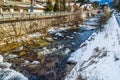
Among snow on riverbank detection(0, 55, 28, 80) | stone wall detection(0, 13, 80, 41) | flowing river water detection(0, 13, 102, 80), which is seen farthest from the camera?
stone wall detection(0, 13, 80, 41)

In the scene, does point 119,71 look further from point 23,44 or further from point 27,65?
point 23,44

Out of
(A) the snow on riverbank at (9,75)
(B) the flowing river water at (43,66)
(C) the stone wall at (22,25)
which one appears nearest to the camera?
(A) the snow on riverbank at (9,75)

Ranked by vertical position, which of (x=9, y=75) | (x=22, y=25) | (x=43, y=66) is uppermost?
(x=22, y=25)

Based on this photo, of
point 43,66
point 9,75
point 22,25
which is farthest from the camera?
point 22,25

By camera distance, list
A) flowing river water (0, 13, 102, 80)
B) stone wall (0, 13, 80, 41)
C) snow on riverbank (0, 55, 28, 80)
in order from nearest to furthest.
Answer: snow on riverbank (0, 55, 28, 80), flowing river water (0, 13, 102, 80), stone wall (0, 13, 80, 41)

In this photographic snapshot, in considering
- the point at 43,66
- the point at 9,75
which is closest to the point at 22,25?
the point at 43,66

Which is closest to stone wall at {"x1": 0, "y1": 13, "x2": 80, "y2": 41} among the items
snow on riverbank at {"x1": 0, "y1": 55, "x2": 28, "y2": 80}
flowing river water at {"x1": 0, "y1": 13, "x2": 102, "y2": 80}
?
flowing river water at {"x1": 0, "y1": 13, "x2": 102, "y2": 80}

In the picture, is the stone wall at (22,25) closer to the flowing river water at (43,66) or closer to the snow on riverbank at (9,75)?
the flowing river water at (43,66)

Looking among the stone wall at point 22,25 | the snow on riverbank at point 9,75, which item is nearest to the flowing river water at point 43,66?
the snow on riverbank at point 9,75

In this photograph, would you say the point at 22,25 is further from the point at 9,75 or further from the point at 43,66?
the point at 9,75

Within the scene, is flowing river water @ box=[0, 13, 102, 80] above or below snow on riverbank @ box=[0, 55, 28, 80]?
below

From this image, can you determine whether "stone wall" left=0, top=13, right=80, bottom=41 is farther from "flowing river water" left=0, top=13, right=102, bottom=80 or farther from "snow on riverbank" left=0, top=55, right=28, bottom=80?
"snow on riverbank" left=0, top=55, right=28, bottom=80

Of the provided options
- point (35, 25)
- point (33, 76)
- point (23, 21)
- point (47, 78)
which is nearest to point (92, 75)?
point (47, 78)

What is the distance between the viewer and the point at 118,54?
642 inches
